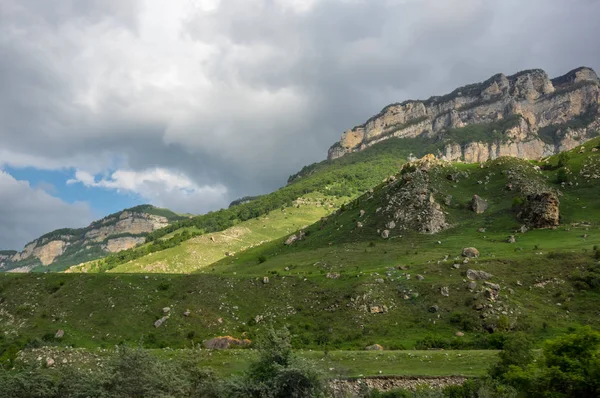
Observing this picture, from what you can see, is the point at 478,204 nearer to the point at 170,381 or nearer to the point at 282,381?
the point at 282,381

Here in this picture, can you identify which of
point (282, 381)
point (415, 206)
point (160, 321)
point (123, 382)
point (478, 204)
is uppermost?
point (415, 206)

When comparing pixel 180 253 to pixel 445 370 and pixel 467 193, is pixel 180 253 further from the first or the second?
pixel 445 370

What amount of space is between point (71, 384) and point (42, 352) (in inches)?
627

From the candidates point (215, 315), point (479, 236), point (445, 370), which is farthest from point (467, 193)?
point (445, 370)

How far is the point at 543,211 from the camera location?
84.2m

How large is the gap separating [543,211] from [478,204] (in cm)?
1500

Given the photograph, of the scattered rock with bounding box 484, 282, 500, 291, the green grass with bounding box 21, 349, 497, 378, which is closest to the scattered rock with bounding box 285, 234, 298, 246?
the scattered rock with bounding box 484, 282, 500, 291

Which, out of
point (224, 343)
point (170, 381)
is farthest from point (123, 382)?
point (224, 343)

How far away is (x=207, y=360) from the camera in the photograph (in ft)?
119

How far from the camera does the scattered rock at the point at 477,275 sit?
5600cm

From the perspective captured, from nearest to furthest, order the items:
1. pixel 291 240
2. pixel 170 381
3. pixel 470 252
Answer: pixel 170 381, pixel 470 252, pixel 291 240

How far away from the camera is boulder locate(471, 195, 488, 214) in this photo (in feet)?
315

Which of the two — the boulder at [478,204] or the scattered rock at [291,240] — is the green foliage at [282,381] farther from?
the scattered rock at [291,240]

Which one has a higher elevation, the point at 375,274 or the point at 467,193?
the point at 467,193
